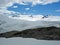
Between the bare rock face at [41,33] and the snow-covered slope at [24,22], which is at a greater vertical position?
the snow-covered slope at [24,22]

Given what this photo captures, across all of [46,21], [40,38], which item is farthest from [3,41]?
[46,21]

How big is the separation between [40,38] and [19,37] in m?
0.30

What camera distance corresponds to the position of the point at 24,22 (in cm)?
224

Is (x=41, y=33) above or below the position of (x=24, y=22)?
below

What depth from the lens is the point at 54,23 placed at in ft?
7.15

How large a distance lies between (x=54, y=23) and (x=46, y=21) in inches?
4.4

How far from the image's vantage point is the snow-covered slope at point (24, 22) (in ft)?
7.16

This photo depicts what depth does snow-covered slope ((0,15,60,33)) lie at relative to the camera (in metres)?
2.18

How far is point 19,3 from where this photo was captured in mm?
2260

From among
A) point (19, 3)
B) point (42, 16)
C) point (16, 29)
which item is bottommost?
point (16, 29)

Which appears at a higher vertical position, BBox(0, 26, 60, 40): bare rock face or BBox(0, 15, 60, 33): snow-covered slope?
BBox(0, 15, 60, 33): snow-covered slope

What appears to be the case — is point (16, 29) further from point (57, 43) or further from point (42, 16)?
point (57, 43)

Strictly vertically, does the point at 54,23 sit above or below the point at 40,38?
above

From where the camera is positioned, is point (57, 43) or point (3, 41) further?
point (3, 41)
